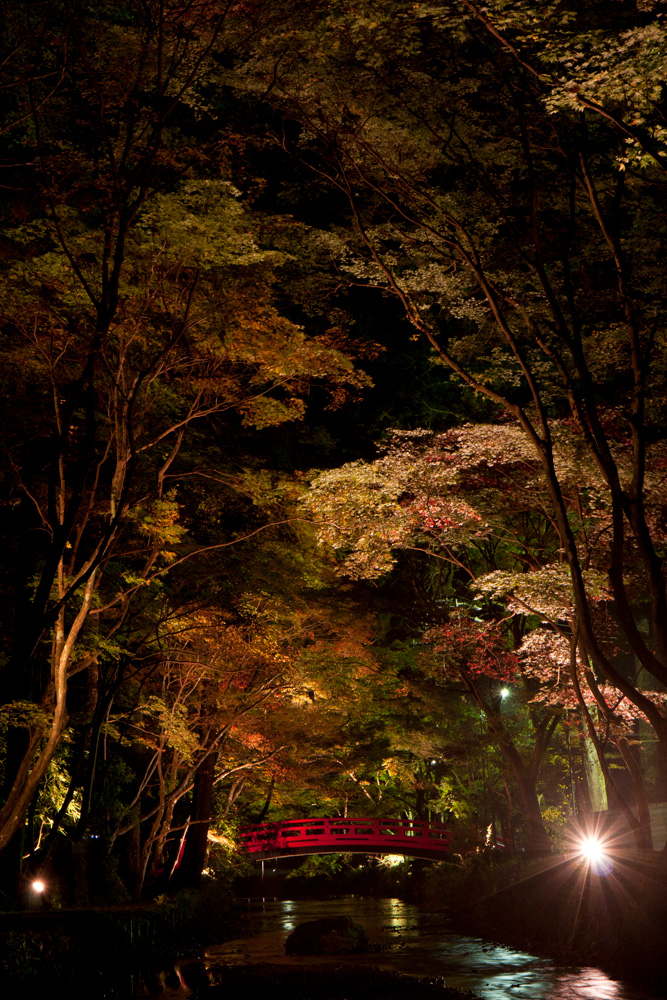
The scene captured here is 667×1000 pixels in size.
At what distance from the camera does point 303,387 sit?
13.0 meters

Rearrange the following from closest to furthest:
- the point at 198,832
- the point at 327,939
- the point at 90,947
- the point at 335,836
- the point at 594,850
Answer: the point at 90,947 < the point at 594,850 < the point at 327,939 < the point at 198,832 < the point at 335,836

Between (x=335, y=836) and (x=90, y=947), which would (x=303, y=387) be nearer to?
(x=90, y=947)

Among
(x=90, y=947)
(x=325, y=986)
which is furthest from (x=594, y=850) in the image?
(x=90, y=947)

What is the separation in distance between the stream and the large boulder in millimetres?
284

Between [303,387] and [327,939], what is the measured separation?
31.8 ft

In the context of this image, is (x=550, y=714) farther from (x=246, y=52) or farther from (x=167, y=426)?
(x=246, y=52)

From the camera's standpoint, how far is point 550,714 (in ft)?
60.2

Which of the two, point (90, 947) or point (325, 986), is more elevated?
point (90, 947)

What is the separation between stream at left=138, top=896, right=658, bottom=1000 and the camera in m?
9.77

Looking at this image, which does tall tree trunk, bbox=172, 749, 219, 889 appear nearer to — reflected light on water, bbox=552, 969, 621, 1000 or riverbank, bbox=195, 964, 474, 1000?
riverbank, bbox=195, 964, 474, 1000

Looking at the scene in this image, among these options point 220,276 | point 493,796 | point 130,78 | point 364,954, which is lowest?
point 364,954

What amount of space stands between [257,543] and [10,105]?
27.2 feet

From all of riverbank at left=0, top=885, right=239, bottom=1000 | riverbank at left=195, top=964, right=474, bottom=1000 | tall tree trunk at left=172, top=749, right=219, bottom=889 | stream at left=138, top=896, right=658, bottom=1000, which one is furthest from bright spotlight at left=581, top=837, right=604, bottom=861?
tall tree trunk at left=172, top=749, right=219, bottom=889

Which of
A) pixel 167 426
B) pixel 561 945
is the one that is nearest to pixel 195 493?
pixel 167 426
